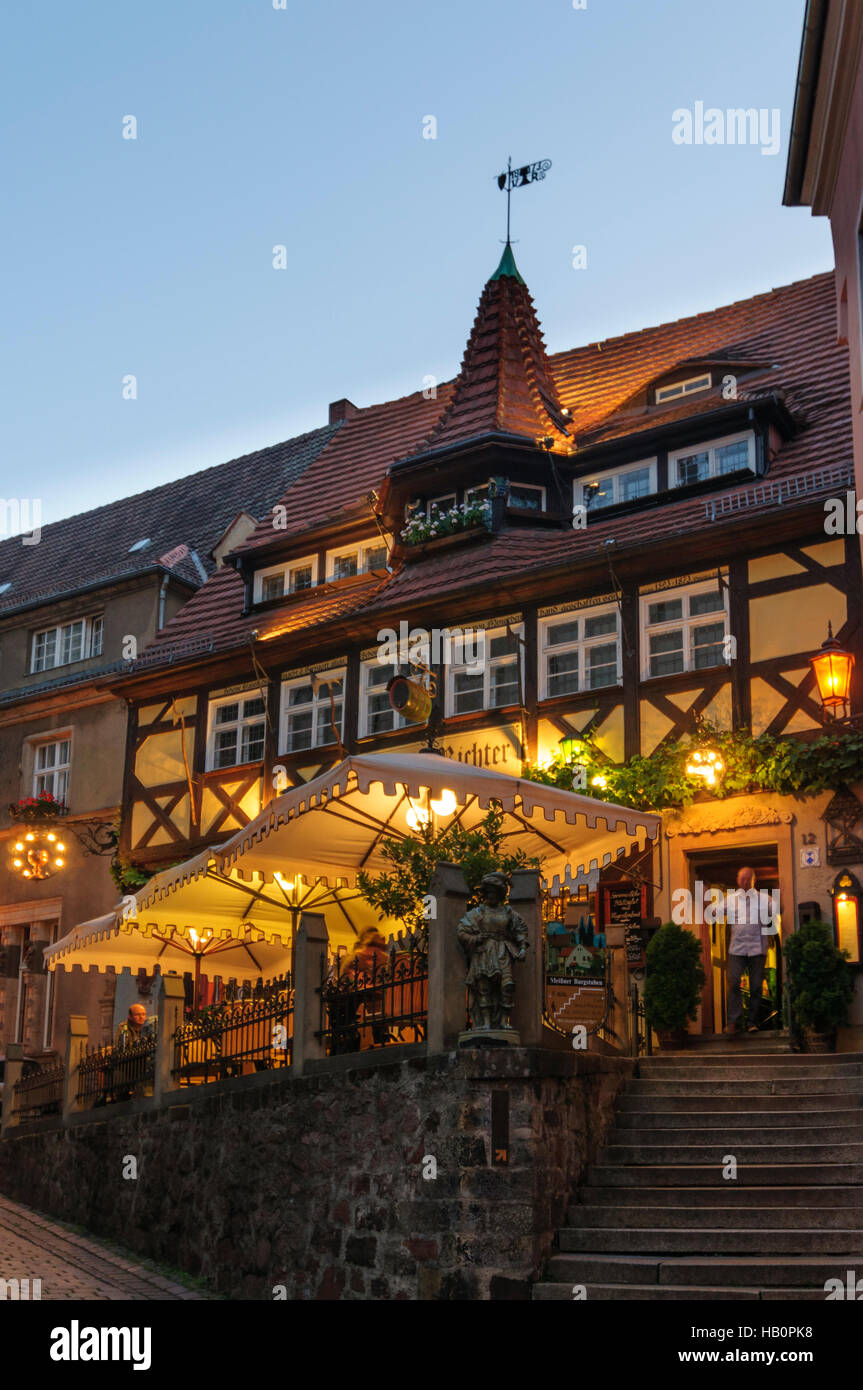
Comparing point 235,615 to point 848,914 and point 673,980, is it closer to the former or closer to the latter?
point 673,980

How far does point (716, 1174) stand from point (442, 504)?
13.1m

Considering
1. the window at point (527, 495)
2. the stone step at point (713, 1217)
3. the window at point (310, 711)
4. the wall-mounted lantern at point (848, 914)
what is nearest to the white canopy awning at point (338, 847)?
the wall-mounted lantern at point (848, 914)

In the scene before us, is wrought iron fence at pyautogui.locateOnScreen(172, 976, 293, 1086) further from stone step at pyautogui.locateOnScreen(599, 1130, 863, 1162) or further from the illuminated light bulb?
stone step at pyautogui.locateOnScreen(599, 1130, 863, 1162)

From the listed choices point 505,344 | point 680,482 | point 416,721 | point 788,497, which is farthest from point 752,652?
point 505,344

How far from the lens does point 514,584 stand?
68.2 feet

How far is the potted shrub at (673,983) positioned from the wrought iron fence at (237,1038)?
414 cm

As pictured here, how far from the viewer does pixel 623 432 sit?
2170 cm

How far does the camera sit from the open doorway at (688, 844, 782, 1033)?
17.3 meters

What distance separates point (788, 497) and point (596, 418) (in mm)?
5254

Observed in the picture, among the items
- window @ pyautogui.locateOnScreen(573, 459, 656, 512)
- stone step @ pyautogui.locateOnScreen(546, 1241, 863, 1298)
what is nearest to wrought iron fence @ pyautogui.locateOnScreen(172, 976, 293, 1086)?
stone step @ pyautogui.locateOnScreen(546, 1241, 863, 1298)

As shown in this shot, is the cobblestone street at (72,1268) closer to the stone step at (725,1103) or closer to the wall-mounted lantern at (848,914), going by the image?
the stone step at (725,1103)

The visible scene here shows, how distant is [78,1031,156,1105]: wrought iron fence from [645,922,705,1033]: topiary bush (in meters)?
4.85

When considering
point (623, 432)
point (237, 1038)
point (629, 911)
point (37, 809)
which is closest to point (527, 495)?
point (623, 432)
